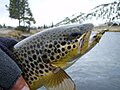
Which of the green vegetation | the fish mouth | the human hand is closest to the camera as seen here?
the human hand

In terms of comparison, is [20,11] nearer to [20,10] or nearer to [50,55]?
[20,10]

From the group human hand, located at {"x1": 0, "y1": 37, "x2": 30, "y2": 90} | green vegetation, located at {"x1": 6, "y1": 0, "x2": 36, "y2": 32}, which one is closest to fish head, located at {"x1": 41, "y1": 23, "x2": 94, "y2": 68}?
human hand, located at {"x1": 0, "y1": 37, "x2": 30, "y2": 90}

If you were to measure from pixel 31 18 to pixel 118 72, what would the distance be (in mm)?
38692

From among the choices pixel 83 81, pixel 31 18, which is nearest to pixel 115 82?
pixel 83 81

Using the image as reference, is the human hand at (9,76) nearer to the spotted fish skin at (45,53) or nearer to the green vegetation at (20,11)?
the spotted fish skin at (45,53)

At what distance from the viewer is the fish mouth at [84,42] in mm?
1698

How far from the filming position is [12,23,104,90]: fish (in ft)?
5.13

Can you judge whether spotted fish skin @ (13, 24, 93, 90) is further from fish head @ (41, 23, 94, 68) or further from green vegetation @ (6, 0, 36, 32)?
green vegetation @ (6, 0, 36, 32)

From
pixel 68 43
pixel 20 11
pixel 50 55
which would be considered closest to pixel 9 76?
pixel 50 55

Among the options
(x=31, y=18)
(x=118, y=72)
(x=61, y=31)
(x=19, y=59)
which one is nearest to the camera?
(x=19, y=59)

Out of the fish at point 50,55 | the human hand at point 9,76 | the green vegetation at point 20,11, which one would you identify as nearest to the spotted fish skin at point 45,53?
the fish at point 50,55

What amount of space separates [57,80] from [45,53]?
16 centimetres

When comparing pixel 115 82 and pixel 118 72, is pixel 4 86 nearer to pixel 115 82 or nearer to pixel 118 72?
pixel 115 82

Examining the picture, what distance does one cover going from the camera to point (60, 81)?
1.59 meters
